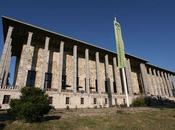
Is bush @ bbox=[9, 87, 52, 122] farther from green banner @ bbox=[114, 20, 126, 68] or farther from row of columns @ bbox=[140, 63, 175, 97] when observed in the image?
row of columns @ bbox=[140, 63, 175, 97]

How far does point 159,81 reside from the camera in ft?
218

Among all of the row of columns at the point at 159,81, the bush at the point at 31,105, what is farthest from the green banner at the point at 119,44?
the row of columns at the point at 159,81

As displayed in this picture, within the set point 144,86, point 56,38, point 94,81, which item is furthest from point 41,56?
A: point 144,86

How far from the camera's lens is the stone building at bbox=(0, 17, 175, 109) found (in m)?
33.8

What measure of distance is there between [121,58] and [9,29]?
23.6m

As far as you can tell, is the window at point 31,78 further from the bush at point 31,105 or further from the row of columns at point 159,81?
the row of columns at point 159,81

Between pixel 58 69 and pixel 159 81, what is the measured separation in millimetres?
44266

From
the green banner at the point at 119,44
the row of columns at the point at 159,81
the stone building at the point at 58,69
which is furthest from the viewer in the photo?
the row of columns at the point at 159,81

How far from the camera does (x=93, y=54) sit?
49.1m

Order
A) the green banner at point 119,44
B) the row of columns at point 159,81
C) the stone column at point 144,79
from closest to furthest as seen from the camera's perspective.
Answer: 1. the green banner at point 119,44
2. the stone column at point 144,79
3. the row of columns at point 159,81

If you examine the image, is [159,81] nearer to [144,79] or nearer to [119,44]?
[144,79]

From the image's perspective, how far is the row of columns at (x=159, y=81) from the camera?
194 ft

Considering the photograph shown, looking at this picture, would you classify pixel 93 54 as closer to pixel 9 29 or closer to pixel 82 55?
pixel 82 55

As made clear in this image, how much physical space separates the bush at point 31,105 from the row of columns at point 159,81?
45.1 meters
